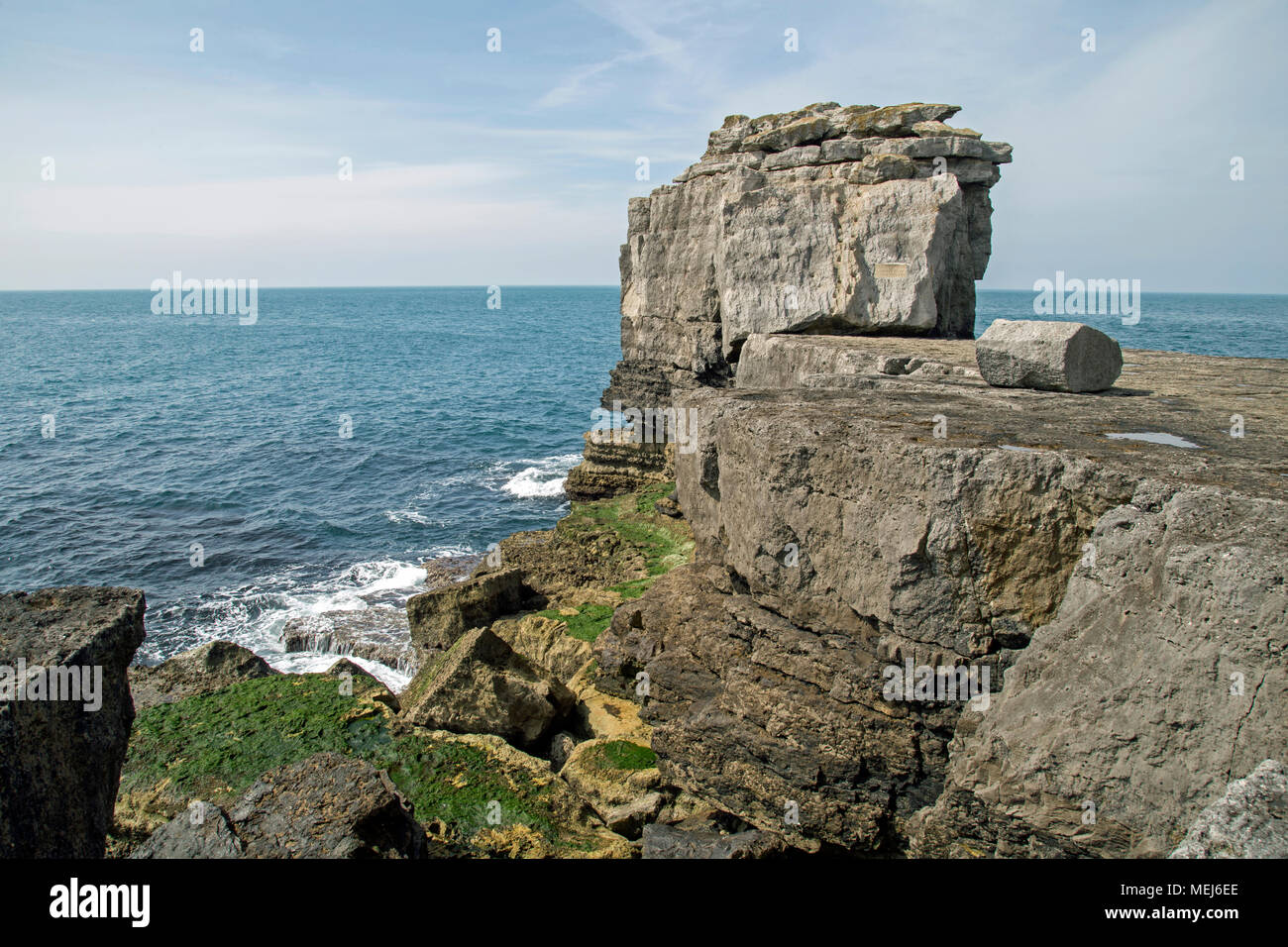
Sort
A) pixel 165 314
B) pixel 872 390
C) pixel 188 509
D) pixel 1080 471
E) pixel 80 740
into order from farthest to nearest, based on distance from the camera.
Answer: pixel 165 314, pixel 188 509, pixel 872 390, pixel 1080 471, pixel 80 740

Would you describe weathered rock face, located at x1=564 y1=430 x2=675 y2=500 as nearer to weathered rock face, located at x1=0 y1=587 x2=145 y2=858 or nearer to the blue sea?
the blue sea

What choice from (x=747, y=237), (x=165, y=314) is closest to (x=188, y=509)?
(x=747, y=237)

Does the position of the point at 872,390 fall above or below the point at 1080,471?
above

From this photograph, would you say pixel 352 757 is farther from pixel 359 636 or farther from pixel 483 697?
pixel 359 636

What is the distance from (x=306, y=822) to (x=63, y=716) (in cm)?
186

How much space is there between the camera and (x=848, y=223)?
18953 mm

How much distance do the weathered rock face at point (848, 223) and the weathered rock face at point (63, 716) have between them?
16136 mm

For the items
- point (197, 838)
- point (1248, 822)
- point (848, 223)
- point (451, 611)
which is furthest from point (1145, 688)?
point (848, 223)

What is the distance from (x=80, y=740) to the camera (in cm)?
525

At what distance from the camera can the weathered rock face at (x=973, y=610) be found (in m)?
5.53

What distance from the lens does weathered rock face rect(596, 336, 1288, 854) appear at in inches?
218
